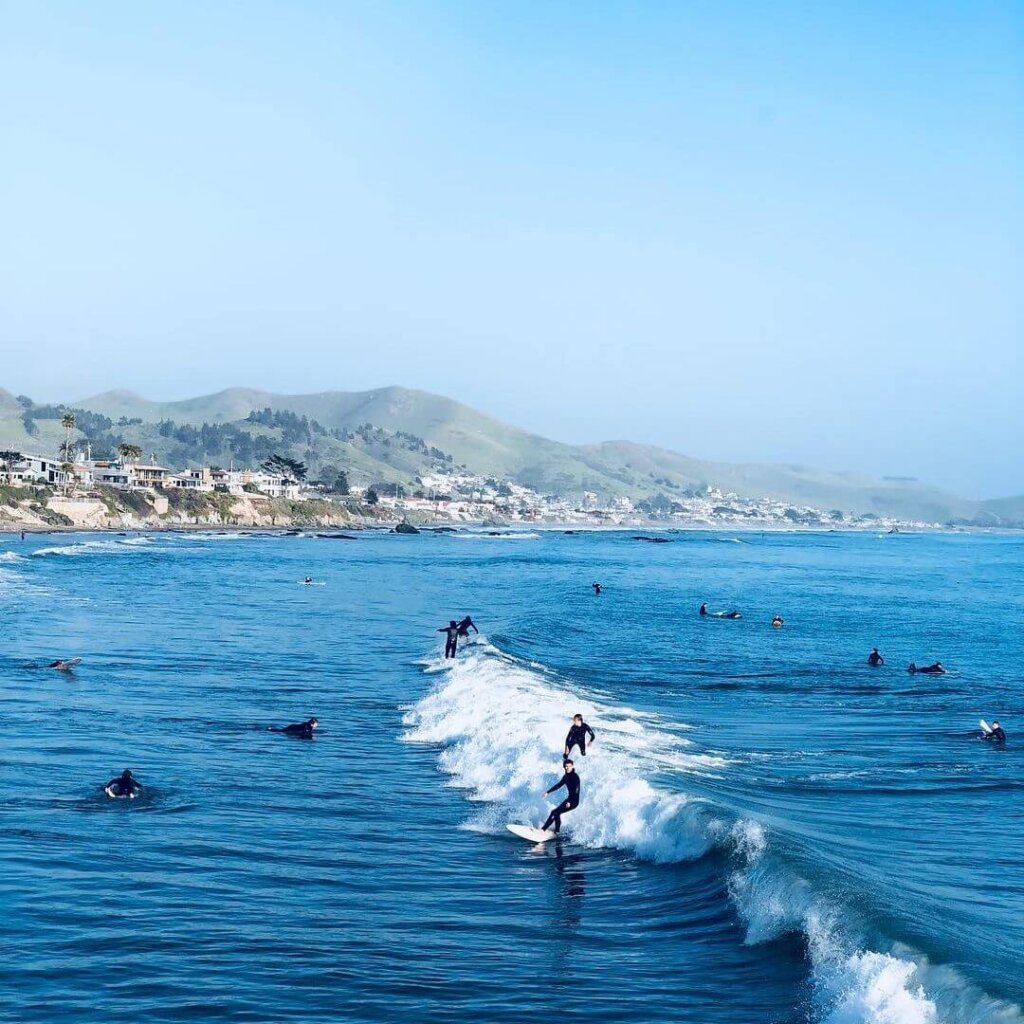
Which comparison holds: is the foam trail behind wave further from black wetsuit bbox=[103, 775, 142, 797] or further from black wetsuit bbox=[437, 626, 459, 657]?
black wetsuit bbox=[103, 775, 142, 797]

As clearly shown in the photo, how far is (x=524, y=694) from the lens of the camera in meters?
33.5

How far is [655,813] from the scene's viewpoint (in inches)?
776

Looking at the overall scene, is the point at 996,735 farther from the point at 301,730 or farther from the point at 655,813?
the point at 301,730

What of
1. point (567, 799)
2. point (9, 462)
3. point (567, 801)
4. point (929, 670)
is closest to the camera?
point (567, 801)

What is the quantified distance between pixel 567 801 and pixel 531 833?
0.99m

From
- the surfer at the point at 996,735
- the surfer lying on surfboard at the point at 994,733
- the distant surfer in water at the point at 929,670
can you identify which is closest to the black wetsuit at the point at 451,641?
the distant surfer in water at the point at 929,670

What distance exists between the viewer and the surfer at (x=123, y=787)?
19.9m

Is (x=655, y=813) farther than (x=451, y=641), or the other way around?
(x=451, y=641)

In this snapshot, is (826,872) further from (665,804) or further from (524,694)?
(524,694)

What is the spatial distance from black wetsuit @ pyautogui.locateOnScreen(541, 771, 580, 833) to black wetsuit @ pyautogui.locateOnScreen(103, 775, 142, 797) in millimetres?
6942

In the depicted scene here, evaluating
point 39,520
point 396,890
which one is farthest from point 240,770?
point 39,520

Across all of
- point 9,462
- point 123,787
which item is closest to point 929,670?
point 123,787

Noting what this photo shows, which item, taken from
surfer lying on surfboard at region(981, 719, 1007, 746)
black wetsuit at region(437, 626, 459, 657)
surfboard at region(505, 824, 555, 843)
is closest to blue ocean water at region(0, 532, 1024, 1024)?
surfboard at region(505, 824, 555, 843)

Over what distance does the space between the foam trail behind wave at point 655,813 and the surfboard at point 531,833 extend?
642 mm
